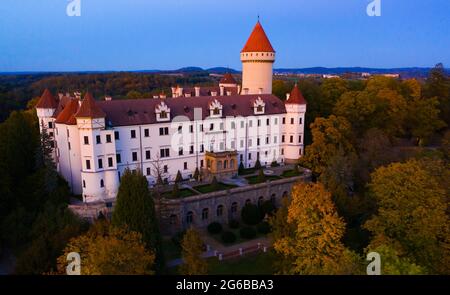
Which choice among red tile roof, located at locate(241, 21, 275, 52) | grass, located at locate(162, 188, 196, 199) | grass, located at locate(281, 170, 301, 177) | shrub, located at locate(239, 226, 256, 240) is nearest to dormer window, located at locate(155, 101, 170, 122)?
grass, located at locate(162, 188, 196, 199)

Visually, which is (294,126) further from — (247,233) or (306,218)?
(306,218)

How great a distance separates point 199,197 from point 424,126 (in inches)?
1647

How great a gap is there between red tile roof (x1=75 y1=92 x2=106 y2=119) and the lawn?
16.5m

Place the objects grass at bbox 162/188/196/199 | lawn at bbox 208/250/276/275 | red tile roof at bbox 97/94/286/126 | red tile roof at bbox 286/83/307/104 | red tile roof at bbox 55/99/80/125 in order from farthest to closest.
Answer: red tile roof at bbox 286/83/307/104 < red tile roof at bbox 97/94/286/126 < red tile roof at bbox 55/99/80/125 < grass at bbox 162/188/196/199 < lawn at bbox 208/250/276/275

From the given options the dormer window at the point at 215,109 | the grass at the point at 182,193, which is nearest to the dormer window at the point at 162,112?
the dormer window at the point at 215,109

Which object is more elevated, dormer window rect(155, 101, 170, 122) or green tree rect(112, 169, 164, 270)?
dormer window rect(155, 101, 170, 122)

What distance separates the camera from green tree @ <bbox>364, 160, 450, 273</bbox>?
2261 cm

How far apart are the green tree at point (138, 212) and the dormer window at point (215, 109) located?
19.0m

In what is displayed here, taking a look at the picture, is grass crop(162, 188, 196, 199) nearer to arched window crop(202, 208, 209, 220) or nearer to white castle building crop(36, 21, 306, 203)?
arched window crop(202, 208, 209, 220)

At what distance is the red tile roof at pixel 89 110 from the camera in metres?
34.7

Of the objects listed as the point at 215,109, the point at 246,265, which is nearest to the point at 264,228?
the point at 246,265

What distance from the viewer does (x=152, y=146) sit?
39969 millimetres
